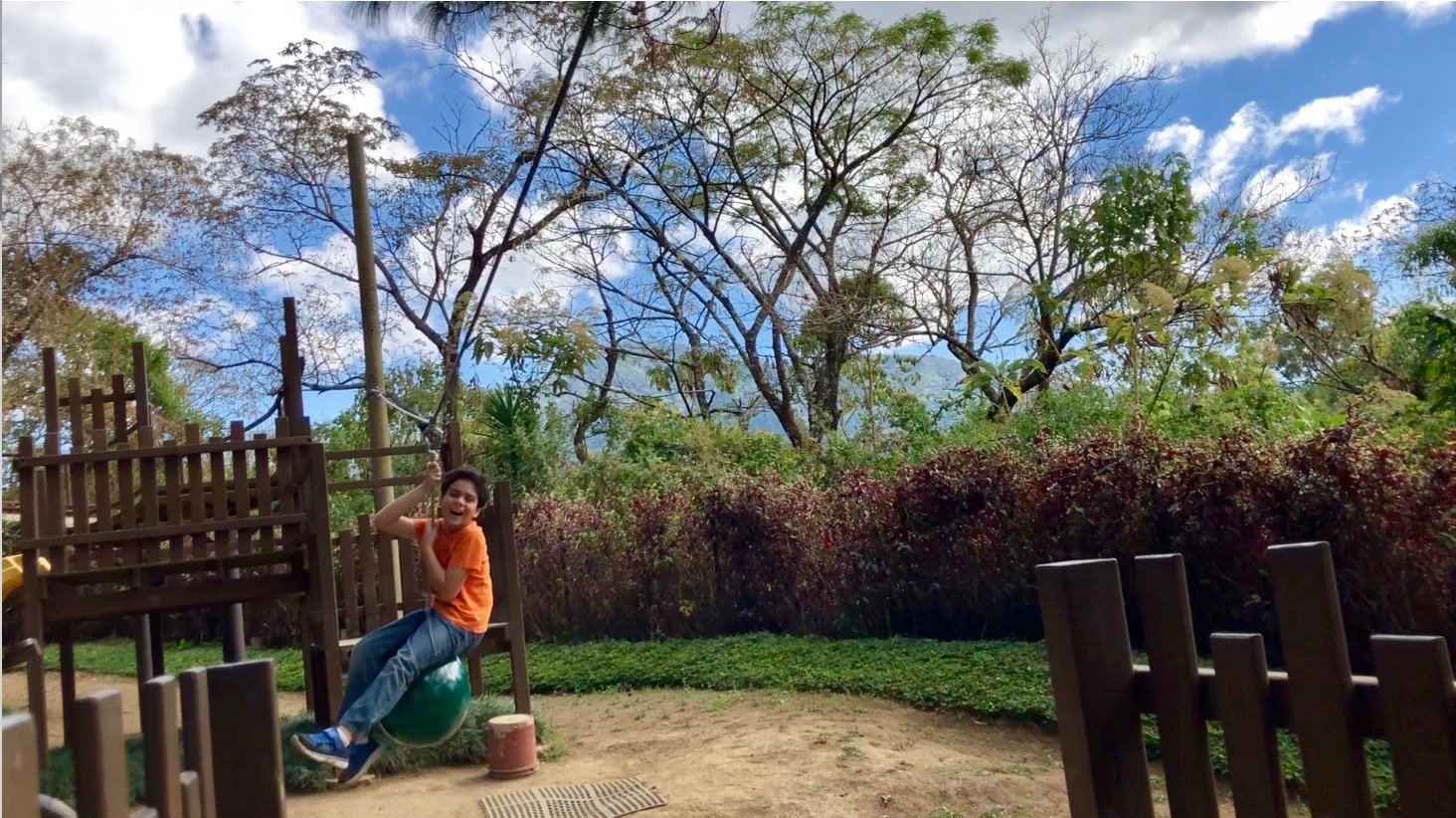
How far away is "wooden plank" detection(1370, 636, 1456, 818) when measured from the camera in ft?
6.22

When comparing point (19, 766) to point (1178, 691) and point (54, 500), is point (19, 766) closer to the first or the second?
point (1178, 691)

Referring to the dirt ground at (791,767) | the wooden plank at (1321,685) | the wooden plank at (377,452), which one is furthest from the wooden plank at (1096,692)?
the wooden plank at (377,452)

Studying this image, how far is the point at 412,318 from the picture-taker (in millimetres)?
22266

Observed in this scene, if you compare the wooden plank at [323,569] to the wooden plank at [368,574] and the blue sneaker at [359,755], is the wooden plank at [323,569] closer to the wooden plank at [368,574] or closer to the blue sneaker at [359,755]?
the wooden plank at [368,574]

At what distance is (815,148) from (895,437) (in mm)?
7253

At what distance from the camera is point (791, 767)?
5398 millimetres

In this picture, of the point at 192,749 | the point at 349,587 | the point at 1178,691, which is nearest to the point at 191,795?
the point at 192,749

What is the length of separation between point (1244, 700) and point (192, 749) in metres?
1.84

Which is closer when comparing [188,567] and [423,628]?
[423,628]

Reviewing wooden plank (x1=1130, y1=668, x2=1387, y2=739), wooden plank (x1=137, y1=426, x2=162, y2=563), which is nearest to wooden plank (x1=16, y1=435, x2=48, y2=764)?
wooden plank (x1=137, y1=426, x2=162, y2=563)

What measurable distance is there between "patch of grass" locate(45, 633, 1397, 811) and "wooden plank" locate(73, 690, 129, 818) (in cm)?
451

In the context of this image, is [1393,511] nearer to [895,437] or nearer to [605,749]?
[605,749]

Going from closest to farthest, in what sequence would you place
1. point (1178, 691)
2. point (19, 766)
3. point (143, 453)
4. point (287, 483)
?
point (19, 766) → point (1178, 691) → point (143, 453) → point (287, 483)

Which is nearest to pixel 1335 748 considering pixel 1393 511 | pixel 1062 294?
pixel 1393 511
